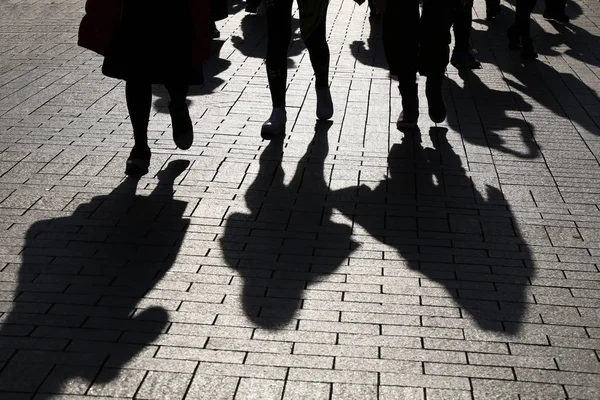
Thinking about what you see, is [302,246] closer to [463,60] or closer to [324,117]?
[324,117]

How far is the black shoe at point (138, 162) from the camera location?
6.93 metres


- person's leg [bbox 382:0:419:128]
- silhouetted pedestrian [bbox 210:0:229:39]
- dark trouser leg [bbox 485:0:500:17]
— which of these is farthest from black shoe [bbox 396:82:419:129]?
dark trouser leg [bbox 485:0:500:17]

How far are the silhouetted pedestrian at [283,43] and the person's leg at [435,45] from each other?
737mm

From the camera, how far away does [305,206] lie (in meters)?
6.42

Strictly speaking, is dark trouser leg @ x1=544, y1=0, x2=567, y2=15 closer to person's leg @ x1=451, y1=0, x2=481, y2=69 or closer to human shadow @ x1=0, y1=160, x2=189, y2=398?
person's leg @ x1=451, y1=0, x2=481, y2=69

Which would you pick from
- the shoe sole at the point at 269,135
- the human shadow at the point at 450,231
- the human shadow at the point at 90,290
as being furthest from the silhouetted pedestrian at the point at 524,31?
the human shadow at the point at 90,290

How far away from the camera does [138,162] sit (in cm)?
694

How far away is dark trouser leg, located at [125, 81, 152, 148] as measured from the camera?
23.1 feet

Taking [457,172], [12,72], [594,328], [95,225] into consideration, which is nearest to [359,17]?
[12,72]

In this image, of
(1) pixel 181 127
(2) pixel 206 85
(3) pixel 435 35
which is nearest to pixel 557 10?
(2) pixel 206 85

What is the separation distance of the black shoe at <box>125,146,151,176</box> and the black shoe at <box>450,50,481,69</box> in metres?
4.21

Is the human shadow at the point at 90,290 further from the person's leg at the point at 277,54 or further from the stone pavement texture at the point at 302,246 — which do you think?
the person's leg at the point at 277,54

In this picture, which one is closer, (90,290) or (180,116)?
(90,290)

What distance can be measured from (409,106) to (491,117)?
848mm
